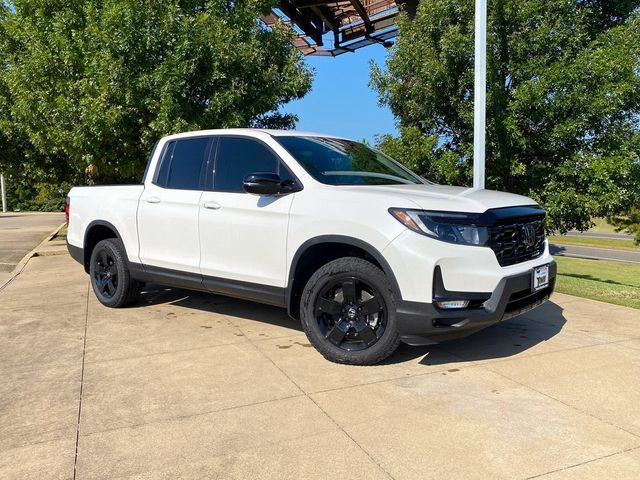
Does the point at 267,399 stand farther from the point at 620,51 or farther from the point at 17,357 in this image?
the point at 620,51

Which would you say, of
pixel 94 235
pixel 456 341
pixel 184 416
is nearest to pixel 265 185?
pixel 184 416

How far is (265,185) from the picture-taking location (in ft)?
14.8

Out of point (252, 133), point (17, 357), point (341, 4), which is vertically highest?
point (341, 4)

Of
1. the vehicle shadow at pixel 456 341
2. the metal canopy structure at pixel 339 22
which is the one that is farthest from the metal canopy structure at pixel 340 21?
the vehicle shadow at pixel 456 341

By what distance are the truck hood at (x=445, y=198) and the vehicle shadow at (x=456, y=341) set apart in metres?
1.27

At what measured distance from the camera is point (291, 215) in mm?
4551

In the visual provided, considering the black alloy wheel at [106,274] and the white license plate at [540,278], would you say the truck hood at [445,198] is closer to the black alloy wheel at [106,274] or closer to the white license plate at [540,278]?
the white license plate at [540,278]

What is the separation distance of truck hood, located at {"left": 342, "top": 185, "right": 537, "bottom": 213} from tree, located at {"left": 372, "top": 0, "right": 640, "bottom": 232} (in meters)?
4.98

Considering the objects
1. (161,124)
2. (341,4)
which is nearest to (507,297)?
(161,124)

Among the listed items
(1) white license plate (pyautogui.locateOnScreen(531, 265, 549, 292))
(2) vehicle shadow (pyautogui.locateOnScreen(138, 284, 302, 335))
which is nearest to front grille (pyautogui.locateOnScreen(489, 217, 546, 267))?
(1) white license plate (pyautogui.locateOnScreen(531, 265, 549, 292))

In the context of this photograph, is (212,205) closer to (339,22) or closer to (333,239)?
(333,239)

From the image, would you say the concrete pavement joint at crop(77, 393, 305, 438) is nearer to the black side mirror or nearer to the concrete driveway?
the concrete driveway

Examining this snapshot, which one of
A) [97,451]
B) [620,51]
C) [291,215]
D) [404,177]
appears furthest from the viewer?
[620,51]

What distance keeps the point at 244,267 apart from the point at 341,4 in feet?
67.7
